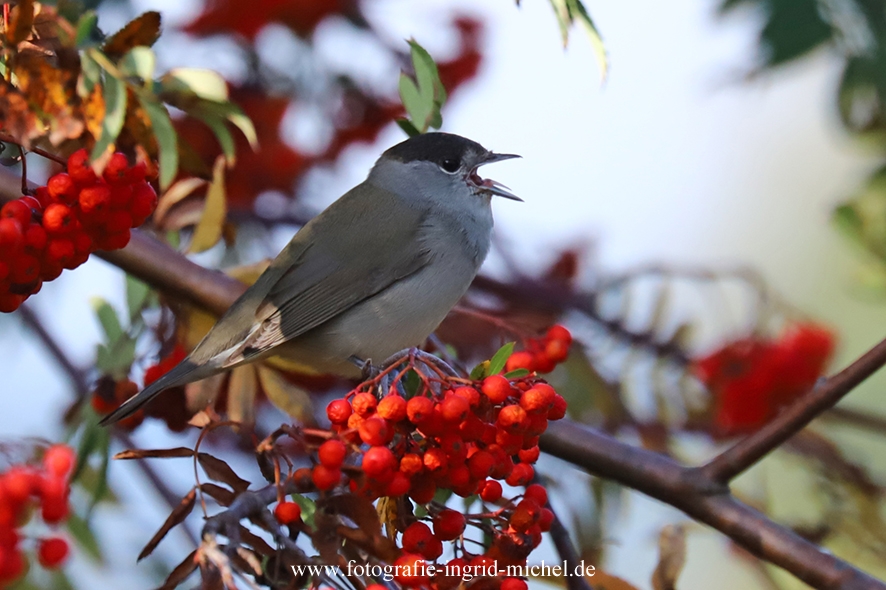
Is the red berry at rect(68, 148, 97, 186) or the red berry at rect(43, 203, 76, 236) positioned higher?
the red berry at rect(68, 148, 97, 186)

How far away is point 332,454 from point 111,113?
33.6 inches

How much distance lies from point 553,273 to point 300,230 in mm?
1292

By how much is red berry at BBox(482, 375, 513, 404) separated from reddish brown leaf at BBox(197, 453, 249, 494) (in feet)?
1.80

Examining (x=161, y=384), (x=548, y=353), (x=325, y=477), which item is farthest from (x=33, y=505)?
(x=548, y=353)

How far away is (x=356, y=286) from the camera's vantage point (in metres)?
3.64

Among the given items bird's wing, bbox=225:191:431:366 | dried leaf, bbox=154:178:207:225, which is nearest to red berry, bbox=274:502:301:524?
bird's wing, bbox=225:191:431:366

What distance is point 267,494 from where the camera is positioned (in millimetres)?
1803

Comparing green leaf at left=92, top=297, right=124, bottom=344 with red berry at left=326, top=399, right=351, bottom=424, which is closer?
red berry at left=326, top=399, right=351, bottom=424

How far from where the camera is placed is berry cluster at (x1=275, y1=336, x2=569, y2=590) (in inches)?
76.7

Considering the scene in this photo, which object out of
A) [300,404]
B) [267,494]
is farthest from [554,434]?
[267,494]

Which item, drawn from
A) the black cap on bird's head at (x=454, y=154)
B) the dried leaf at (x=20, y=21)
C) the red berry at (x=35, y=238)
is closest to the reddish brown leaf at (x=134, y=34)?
the dried leaf at (x=20, y=21)

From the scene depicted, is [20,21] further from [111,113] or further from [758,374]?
[758,374]

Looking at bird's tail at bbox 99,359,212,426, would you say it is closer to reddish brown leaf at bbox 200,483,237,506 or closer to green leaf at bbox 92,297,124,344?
green leaf at bbox 92,297,124,344

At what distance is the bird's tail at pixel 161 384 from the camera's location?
2.94m
